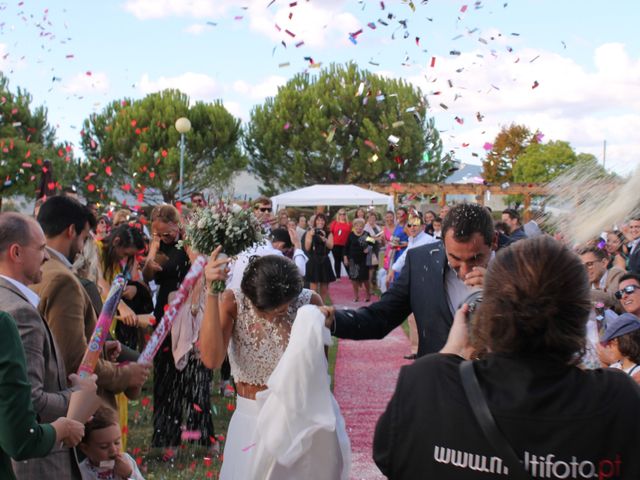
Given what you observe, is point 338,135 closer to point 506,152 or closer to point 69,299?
point 506,152

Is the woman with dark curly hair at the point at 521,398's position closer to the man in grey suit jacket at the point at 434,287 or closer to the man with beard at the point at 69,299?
the man in grey suit jacket at the point at 434,287

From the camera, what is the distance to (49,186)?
36.4 ft

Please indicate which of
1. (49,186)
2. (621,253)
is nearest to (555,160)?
(621,253)

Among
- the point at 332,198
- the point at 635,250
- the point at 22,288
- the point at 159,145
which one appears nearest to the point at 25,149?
the point at 159,145

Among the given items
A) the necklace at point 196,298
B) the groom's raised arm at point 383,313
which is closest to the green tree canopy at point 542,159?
the necklace at point 196,298

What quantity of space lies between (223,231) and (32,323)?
5.85 feet

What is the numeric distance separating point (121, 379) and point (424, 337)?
1.58 m

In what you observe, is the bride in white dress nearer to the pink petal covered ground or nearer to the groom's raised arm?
the groom's raised arm

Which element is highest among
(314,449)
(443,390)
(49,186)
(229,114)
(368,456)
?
(229,114)

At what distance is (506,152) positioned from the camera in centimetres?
5544

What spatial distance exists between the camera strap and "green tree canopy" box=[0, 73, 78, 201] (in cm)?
2949

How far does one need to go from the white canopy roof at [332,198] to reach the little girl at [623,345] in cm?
1753

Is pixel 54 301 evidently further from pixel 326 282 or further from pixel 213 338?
pixel 326 282

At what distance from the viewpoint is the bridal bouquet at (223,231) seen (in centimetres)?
462
